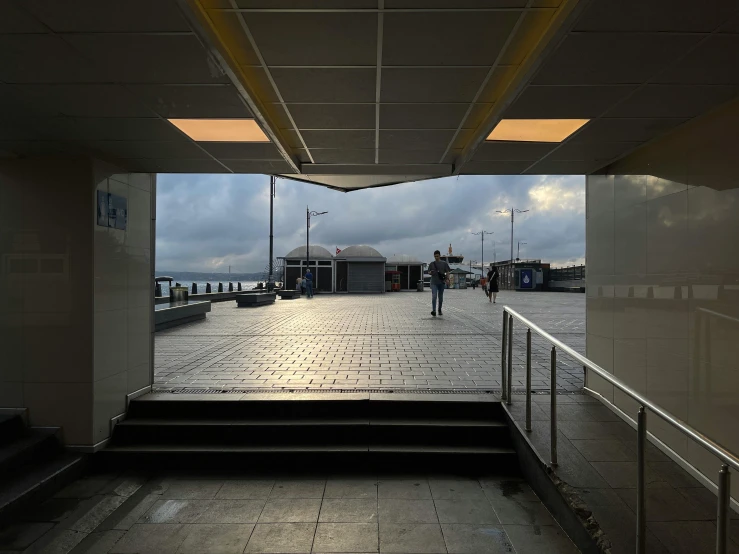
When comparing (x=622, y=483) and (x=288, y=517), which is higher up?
(x=622, y=483)

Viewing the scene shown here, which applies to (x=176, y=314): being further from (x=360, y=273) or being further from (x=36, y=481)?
(x=360, y=273)

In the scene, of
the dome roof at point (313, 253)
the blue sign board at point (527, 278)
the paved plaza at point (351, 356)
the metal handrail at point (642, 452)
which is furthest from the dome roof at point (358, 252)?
Result: the metal handrail at point (642, 452)

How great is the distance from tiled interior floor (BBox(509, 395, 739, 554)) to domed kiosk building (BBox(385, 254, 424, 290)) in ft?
106

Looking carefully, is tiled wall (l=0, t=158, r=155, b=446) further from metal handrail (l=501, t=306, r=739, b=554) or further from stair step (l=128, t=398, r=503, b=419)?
metal handrail (l=501, t=306, r=739, b=554)

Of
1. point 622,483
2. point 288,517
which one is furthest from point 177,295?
point 622,483

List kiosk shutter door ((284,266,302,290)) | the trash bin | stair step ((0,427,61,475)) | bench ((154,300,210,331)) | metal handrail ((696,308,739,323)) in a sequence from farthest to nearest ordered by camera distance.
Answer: kiosk shutter door ((284,266,302,290)) → the trash bin → bench ((154,300,210,331)) → stair step ((0,427,61,475)) → metal handrail ((696,308,739,323))

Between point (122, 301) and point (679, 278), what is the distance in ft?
16.5

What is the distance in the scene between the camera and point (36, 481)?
3611mm

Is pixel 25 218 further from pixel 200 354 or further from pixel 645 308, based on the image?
pixel 645 308

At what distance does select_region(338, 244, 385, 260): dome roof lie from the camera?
33306mm

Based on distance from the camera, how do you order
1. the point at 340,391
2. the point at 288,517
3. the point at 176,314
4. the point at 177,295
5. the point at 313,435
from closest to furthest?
the point at 288,517 → the point at 313,435 → the point at 340,391 → the point at 176,314 → the point at 177,295

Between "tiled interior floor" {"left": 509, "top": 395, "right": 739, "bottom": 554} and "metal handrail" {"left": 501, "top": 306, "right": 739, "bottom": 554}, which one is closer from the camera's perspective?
"metal handrail" {"left": 501, "top": 306, "right": 739, "bottom": 554}

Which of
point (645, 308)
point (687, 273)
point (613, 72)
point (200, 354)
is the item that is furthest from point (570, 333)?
point (613, 72)

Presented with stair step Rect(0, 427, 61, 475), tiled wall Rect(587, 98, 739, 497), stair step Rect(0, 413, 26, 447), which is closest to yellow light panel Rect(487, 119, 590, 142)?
tiled wall Rect(587, 98, 739, 497)
